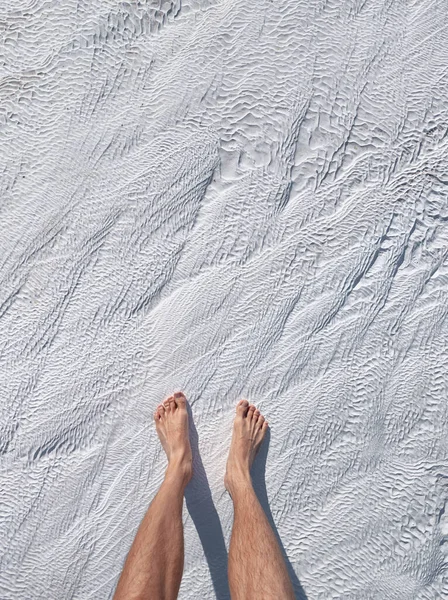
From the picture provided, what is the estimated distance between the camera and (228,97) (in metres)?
1.16

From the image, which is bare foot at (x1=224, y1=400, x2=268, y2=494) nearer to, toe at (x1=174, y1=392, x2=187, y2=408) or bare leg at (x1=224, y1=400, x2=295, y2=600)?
bare leg at (x1=224, y1=400, x2=295, y2=600)

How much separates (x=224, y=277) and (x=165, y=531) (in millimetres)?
605

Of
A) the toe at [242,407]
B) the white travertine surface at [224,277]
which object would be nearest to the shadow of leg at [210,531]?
the white travertine surface at [224,277]

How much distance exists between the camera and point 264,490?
1173mm

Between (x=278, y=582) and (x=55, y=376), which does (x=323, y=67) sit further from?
(x=278, y=582)

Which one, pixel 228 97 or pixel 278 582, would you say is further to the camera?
pixel 228 97

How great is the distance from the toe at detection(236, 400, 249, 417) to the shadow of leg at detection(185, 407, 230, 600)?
0.12m

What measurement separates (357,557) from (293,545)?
0.16 m

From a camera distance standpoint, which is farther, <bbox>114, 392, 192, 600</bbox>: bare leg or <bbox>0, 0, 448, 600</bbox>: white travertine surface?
<bbox>0, 0, 448, 600</bbox>: white travertine surface

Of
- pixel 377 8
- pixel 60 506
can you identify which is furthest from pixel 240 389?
pixel 377 8

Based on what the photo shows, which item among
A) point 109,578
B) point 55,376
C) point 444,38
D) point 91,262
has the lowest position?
point 109,578

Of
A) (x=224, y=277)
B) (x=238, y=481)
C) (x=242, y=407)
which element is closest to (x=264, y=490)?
(x=238, y=481)

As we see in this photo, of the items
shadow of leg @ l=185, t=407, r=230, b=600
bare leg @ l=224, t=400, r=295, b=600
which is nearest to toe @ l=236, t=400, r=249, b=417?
bare leg @ l=224, t=400, r=295, b=600

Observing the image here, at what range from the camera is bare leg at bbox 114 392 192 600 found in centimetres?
105
